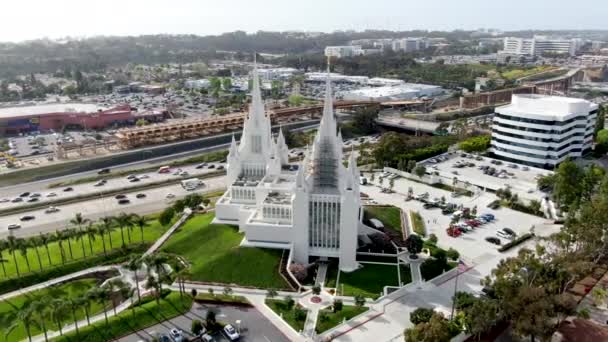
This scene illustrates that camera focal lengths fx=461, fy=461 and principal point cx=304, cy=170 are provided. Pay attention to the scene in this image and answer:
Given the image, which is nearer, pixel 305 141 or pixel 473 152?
pixel 473 152

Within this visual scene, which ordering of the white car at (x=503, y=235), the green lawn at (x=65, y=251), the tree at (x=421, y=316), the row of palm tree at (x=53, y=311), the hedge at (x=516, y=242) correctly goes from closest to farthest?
the row of palm tree at (x=53, y=311), the tree at (x=421, y=316), the green lawn at (x=65, y=251), the hedge at (x=516, y=242), the white car at (x=503, y=235)

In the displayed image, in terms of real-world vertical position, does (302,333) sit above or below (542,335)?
below

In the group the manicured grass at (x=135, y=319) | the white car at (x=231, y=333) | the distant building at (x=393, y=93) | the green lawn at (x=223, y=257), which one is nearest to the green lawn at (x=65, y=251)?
the green lawn at (x=223, y=257)

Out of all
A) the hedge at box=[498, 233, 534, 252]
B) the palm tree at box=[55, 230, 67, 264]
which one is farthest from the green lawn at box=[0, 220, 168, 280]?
the hedge at box=[498, 233, 534, 252]

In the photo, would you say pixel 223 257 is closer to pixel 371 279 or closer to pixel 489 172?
pixel 371 279

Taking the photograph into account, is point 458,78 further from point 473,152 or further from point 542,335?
point 542,335

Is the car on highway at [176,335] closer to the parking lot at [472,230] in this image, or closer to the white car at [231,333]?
the white car at [231,333]

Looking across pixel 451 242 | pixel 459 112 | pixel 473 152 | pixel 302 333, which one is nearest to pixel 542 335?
pixel 302 333
